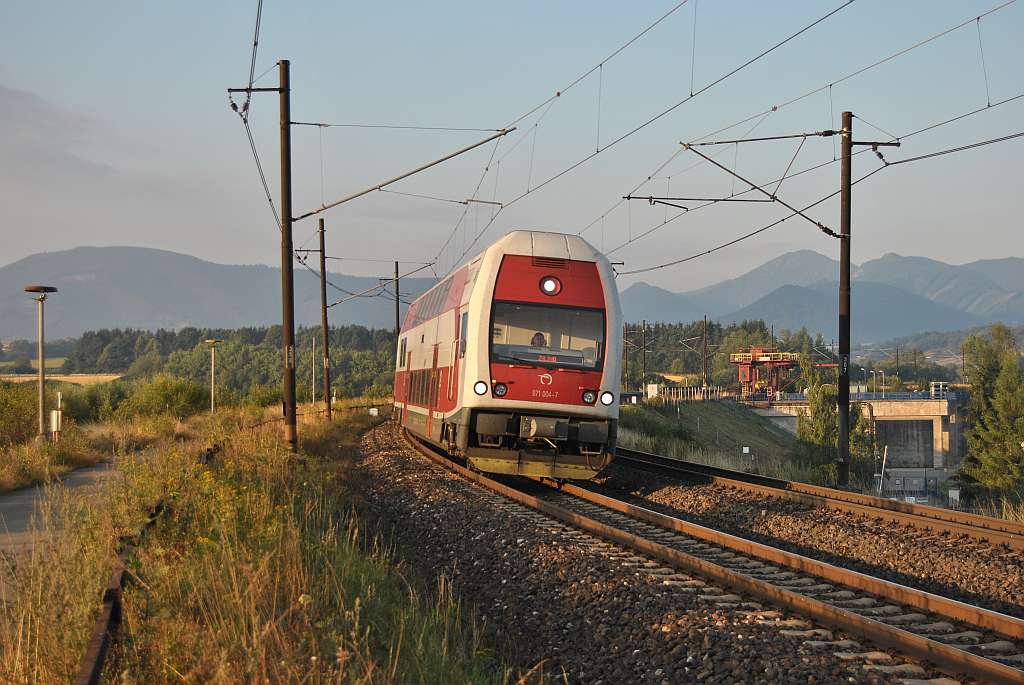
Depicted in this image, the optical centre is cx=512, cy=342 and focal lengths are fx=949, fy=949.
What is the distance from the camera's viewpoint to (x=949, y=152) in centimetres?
1652

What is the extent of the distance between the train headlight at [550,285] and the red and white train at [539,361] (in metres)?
0.02

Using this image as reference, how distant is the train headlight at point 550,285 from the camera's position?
15.7 metres

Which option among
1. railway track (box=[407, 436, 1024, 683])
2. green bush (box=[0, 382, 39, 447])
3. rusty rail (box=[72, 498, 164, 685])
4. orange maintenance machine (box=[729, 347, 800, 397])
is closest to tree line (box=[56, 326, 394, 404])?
orange maintenance machine (box=[729, 347, 800, 397])

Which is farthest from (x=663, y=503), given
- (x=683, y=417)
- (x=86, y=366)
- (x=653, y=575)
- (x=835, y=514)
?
(x=86, y=366)

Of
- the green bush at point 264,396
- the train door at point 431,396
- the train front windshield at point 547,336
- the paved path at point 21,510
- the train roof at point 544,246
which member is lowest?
the green bush at point 264,396

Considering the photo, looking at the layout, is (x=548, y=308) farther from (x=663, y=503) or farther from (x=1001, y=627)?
(x=1001, y=627)

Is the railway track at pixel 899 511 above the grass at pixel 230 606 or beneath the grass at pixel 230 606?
beneath

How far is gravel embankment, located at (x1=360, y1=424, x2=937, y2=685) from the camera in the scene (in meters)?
6.24

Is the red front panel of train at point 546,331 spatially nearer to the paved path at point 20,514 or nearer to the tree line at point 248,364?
the paved path at point 20,514

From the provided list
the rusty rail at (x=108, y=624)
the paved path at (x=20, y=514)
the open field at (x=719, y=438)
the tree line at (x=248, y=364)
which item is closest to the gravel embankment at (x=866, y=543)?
the open field at (x=719, y=438)

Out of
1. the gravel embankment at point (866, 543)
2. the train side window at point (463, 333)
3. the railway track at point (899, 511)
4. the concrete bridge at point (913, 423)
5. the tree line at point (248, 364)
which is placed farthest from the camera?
the tree line at point (248, 364)

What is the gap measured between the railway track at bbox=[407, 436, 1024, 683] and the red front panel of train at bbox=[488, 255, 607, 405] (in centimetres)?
313

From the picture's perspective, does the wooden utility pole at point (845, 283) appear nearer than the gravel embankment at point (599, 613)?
No

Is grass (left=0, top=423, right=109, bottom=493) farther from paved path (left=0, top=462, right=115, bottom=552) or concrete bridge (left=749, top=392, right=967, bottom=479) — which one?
concrete bridge (left=749, top=392, right=967, bottom=479)
